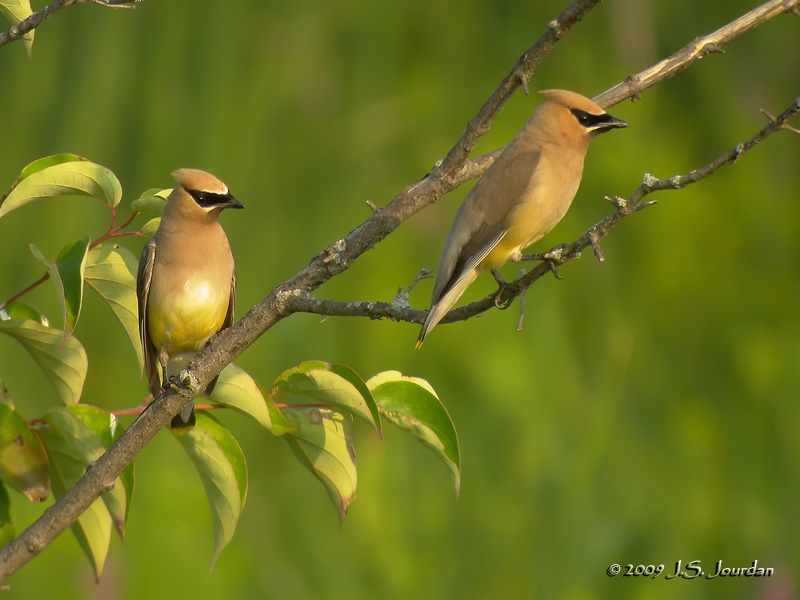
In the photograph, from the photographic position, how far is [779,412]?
568cm

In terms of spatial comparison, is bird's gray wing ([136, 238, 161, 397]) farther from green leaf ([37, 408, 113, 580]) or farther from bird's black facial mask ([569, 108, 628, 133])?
bird's black facial mask ([569, 108, 628, 133])

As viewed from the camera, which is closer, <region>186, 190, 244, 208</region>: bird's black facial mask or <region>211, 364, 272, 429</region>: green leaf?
<region>211, 364, 272, 429</region>: green leaf

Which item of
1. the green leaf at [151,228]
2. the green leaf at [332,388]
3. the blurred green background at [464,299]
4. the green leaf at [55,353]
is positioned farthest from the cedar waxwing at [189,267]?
the blurred green background at [464,299]

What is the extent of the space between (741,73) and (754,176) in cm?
65

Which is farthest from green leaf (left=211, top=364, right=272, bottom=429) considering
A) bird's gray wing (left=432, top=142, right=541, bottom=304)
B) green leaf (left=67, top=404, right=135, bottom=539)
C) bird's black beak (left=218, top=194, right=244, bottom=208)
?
bird's black beak (left=218, top=194, right=244, bottom=208)

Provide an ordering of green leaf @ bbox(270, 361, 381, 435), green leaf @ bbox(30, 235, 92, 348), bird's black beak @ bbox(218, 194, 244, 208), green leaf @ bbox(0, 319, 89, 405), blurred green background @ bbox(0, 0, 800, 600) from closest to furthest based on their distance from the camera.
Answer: green leaf @ bbox(30, 235, 92, 348) → green leaf @ bbox(270, 361, 381, 435) → green leaf @ bbox(0, 319, 89, 405) → bird's black beak @ bbox(218, 194, 244, 208) → blurred green background @ bbox(0, 0, 800, 600)

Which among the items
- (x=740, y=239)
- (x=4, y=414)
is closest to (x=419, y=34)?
(x=740, y=239)

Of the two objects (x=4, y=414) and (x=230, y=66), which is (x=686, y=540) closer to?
(x=230, y=66)

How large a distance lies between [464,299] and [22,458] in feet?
10.9

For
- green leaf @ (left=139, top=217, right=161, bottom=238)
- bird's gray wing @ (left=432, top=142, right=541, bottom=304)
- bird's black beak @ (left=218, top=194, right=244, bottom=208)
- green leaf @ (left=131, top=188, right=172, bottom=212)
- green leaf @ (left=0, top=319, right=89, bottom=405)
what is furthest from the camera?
bird's black beak @ (left=218, top=194, right=244, bottom=208)

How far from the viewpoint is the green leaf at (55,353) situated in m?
2.06

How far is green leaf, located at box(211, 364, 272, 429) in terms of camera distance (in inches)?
78.6

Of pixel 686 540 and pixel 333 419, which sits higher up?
pixel 686 540

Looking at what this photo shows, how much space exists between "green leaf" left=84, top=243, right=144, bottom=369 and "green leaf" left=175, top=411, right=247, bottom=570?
0.31 metres
